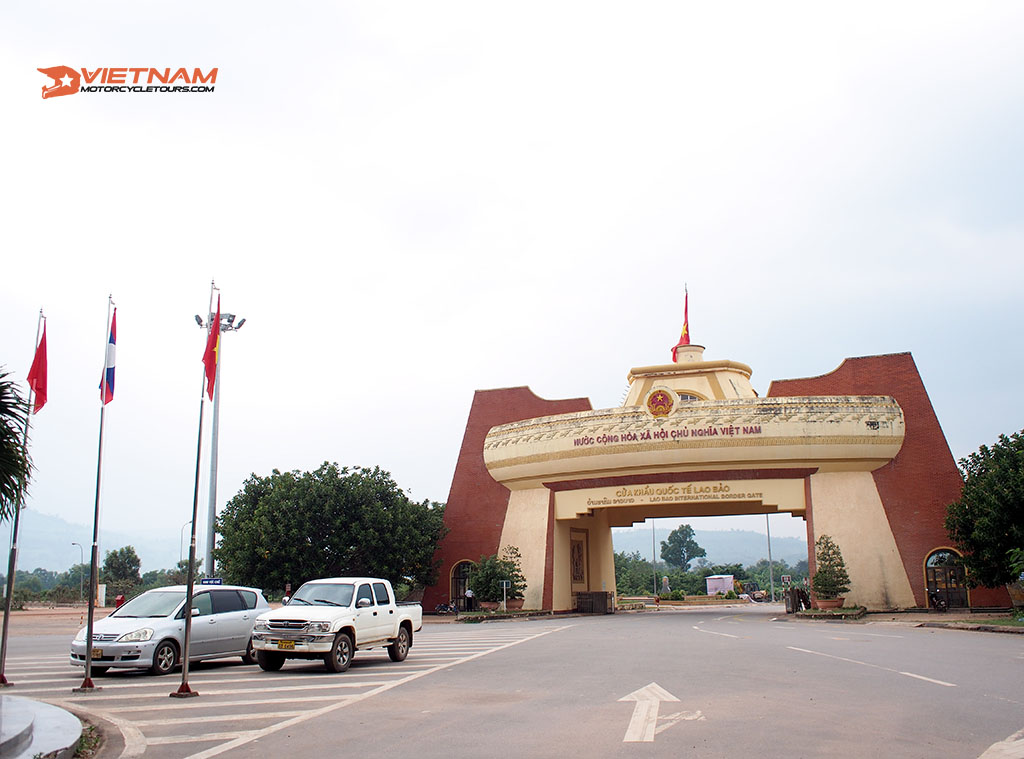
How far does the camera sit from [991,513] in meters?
27.6

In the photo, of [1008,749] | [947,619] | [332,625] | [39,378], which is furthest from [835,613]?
[39,378]

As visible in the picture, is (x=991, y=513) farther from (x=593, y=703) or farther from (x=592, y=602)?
(x=593, y=703)

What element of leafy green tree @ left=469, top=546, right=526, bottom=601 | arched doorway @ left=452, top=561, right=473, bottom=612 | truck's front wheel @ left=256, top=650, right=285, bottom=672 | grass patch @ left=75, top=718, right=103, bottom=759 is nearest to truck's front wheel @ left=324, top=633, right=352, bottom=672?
truck's front wheel @ left=256, top=650, right=285, bottom=672

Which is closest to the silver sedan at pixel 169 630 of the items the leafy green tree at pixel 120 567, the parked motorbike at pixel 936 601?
the parked motorbike at pixel 936 601

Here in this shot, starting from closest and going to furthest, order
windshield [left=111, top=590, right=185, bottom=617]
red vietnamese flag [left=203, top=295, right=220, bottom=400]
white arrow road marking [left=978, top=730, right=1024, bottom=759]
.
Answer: white arrow road marking [left=978, top=730, right=1024, bottom=759] < red vietnamese flag [left=203, top=295, right=220, bottom=400] < windshield [left=111, top=590, right=185, bottom=617]

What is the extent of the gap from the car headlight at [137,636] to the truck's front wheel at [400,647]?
14.6 ft

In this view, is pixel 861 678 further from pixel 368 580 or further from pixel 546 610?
pixel 546 610

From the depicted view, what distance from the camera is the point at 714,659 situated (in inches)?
626

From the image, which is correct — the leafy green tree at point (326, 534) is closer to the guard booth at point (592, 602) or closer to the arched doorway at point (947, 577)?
the guard booth at point (592, 602)

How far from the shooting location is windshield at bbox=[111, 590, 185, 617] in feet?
50.4

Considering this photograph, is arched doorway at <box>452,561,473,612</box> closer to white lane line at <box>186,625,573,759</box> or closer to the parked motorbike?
the parked motorbike

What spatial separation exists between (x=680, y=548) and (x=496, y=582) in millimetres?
113212

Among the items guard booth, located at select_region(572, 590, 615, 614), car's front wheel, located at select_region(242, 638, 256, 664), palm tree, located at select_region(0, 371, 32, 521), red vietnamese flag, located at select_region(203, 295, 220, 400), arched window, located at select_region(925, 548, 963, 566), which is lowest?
guard booth, located at select_region(572, 590, 615, 614)

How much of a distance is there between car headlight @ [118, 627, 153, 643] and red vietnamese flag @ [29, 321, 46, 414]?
4.09 metres
